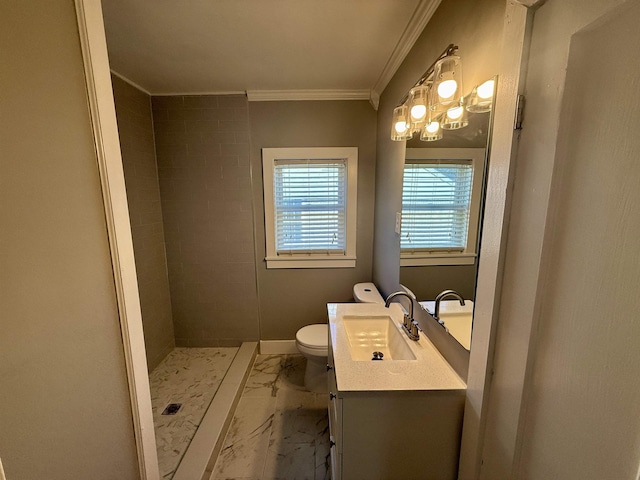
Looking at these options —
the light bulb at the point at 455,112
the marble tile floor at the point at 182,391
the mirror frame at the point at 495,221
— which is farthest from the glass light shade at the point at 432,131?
the marble tile floor at the point at 182,391

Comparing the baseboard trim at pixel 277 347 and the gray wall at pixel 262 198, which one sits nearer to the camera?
the gray wall at pixel 262 198

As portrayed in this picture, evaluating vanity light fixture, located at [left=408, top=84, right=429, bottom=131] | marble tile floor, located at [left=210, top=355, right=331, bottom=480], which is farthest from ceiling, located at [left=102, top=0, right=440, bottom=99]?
marble tile floor, located at [left=210, top=355, right=331, bottom=480]

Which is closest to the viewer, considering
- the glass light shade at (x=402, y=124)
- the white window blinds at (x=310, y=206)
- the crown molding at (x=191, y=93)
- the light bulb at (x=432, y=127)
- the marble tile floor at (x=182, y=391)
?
the light bulb at (x=432, y=127)

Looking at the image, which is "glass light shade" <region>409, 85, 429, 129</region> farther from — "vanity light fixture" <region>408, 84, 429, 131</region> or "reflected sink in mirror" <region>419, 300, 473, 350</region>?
"reflected sink in mirror" <region>419, 300, 473, 350</region>

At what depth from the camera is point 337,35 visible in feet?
4.92

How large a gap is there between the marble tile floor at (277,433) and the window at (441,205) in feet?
→ 4.42

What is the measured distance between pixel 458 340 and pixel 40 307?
130 centimetres

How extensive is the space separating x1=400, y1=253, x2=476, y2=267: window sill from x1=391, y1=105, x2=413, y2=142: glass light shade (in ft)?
2.28

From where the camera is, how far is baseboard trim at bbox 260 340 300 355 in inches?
103

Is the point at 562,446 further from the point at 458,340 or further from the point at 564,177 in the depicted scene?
the point at 564,177

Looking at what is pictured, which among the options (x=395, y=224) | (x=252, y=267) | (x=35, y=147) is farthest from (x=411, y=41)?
(x=252, y=267)

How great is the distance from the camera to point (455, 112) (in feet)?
3.36

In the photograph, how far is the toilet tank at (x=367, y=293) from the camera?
2068 millimetres

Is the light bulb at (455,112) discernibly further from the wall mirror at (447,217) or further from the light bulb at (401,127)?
the light bulb at (401,127)
